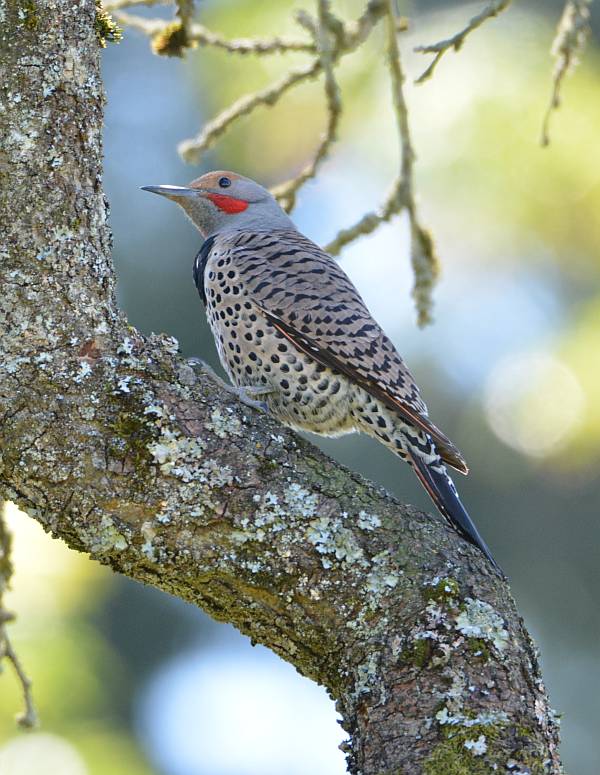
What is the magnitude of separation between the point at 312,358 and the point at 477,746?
196cm

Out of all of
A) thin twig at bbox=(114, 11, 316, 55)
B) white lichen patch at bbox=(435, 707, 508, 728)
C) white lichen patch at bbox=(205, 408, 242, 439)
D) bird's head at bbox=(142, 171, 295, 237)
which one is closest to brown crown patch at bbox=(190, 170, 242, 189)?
bird's head at bbox=(142, 171, 295, 237)

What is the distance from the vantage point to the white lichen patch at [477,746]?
7.59ft

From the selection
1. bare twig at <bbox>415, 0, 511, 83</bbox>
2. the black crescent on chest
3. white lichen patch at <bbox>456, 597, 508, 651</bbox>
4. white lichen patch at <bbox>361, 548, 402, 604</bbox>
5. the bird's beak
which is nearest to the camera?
white lichen patch at <bbox>456, 597, 508, 651</bbox>

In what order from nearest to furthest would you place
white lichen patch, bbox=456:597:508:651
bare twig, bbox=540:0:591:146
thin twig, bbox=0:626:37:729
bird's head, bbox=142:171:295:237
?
white lichen patch, bbox=456:597:508:651
thin twig, bbox=0:626:37:729
bare twig, bbox=540:0:591:146
bird's head, bbox=142:171:295:237

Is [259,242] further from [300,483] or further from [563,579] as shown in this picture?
[563,579]

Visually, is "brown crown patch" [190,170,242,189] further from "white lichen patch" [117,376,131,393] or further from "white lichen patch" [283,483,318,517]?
"white lichen patch" [283,483,318,517]

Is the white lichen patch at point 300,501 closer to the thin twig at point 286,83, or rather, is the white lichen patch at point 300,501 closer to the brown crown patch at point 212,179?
the thin twig at point 286,83

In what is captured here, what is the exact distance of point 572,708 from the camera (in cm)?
1210

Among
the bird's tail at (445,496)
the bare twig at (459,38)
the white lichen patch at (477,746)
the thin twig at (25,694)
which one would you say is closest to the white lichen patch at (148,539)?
the thin twig at (25,694)

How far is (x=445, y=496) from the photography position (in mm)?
3736

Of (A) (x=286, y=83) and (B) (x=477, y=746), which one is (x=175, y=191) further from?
(B) (x=477, y=746)

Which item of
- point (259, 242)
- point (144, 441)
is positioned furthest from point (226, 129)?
point (144, 441)

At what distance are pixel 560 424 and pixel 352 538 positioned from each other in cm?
564

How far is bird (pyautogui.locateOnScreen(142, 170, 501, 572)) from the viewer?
13.1ft
